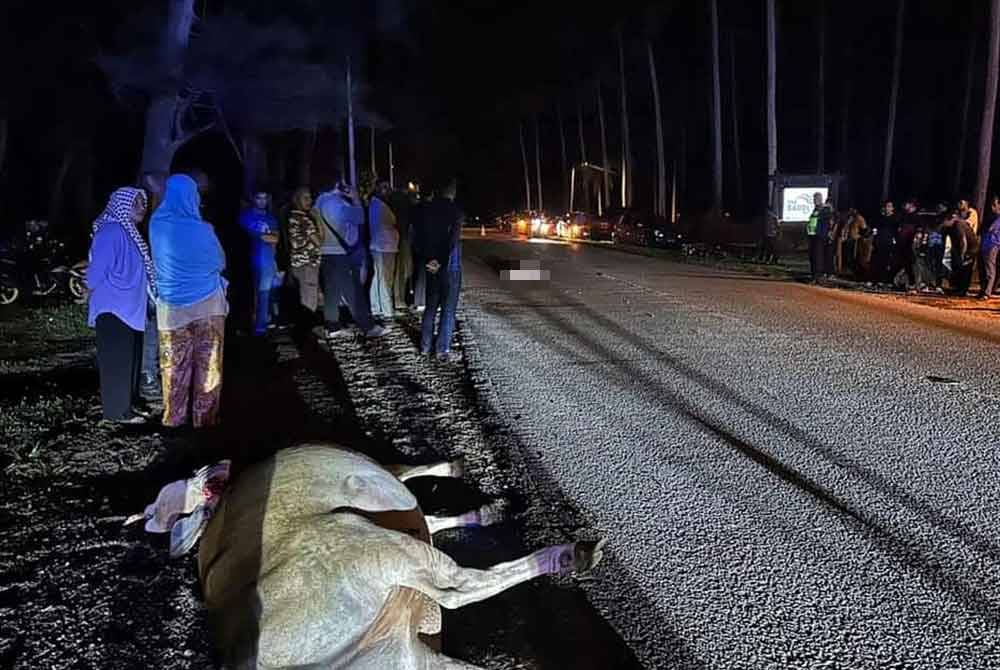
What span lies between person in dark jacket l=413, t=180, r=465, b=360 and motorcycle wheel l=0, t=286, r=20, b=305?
808cm

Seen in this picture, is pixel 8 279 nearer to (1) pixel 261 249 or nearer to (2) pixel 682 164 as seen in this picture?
(1) pixel 261 249

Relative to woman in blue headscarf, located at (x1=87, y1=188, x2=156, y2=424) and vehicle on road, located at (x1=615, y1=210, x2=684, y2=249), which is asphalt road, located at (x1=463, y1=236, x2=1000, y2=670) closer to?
woman in blue headscarf, located at (x1=87, y1=188, x2=156, y2=424)

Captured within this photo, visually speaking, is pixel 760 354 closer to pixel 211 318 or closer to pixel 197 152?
pixel 211 318

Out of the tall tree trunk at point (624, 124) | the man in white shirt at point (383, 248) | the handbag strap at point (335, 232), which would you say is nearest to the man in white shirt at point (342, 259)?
the handbag strap at point (335, 232)

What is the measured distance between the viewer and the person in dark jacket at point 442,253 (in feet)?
27.2

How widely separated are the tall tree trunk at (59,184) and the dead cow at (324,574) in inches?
1074

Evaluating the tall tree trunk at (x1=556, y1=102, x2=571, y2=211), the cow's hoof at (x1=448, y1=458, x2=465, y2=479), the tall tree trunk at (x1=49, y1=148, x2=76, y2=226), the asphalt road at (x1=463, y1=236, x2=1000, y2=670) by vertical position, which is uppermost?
the tall tree trunk at (x1=556, y1=102, x2=571, y2=211)

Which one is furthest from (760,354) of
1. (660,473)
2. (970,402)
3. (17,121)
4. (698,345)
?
(17,121)

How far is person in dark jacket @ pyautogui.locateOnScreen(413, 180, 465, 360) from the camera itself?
8.29m

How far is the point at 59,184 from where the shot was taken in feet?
90.6

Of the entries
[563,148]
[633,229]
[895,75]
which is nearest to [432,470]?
[633,229]

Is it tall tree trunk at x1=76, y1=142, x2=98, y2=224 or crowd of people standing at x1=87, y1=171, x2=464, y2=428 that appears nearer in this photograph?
crowd of people standing at x1=87, y1=171, x2=464, y2=428

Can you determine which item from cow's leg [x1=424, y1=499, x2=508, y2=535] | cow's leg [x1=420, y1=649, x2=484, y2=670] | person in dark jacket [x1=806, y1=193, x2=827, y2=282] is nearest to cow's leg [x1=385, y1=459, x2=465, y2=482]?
cow's leg [x1=424, y1=499, x2=508, y2=535]

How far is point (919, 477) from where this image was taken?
16.7 ft
